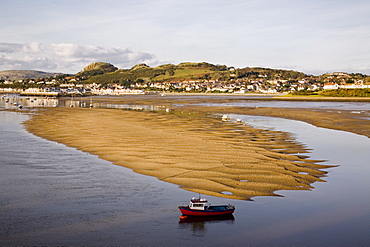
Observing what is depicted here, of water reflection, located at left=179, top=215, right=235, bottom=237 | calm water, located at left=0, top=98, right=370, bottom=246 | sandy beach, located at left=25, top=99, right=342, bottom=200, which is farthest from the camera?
sandy beach, located at left=25, top=99, right=342, bottom=200

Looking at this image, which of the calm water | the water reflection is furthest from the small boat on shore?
the calm water

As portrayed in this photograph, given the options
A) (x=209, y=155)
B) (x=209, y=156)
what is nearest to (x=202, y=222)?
(x=209, y=156)

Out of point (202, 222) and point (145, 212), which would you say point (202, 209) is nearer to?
point (202, 222)

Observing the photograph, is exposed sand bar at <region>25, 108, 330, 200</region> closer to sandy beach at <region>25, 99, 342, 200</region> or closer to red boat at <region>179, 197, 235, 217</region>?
sandy beach at <region>25, 99, 342, 200</region>

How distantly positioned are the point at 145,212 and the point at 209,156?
34.9 feet

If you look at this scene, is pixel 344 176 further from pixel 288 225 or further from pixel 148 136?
pixel 148 136

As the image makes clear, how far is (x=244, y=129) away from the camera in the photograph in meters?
41.3

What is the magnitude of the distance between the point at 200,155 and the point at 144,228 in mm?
12369

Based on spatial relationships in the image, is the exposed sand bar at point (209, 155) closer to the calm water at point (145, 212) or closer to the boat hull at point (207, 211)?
the calm water at point (145, 212)

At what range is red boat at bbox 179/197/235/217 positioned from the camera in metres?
14.6

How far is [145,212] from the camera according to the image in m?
15.1

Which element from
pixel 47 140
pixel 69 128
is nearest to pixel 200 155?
pixel 47 140

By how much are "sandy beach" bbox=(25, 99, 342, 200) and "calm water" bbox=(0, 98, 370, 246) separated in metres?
1.06

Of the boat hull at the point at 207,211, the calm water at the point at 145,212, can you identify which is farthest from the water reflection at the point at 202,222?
the boat hull at the point at 207,211
